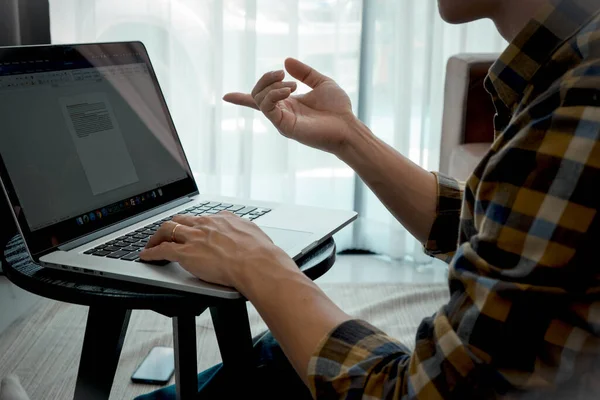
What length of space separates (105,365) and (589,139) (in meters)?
0.67

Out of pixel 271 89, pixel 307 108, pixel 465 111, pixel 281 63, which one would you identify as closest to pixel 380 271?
pixel 465 111

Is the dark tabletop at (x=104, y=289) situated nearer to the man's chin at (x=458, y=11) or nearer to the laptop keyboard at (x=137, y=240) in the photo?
the laptop keyboard at (x=137, y=240)

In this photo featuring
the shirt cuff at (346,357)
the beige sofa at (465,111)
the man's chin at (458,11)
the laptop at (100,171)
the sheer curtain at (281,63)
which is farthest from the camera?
the sheer curtain at (281,63)

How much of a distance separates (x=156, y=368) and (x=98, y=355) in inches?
28.4

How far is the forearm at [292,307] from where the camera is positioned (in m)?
0.66

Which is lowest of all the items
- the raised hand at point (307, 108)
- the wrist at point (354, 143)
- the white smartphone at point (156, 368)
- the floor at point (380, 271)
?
the white smartphone at point (156, 368)

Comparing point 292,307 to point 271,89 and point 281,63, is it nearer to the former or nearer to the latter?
point 271,89

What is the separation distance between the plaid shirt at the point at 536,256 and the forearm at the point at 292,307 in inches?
3.2

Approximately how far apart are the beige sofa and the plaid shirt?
4.61 ft

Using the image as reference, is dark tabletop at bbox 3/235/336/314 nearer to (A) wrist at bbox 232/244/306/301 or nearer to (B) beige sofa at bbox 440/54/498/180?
(A) wrist at bbox 232/244/306/301

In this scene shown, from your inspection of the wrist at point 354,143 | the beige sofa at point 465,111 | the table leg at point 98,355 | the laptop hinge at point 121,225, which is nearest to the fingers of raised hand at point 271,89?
the wrist at point 354,143

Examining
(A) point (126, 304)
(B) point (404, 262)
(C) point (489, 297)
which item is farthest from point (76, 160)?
(B) point (404, 262)

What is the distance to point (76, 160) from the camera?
3.10ft

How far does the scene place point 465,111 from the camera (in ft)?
6.70
